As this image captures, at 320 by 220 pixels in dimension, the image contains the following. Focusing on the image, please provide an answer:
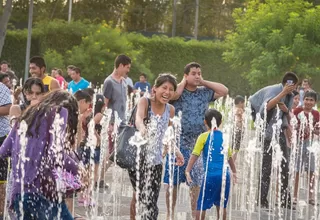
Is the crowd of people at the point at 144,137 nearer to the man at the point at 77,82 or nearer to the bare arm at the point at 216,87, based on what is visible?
the bare arm at the point at 216,87

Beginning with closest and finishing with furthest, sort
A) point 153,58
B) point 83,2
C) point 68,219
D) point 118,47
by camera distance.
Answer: point 68,219
point 118,47
point 153,58
point 83,2

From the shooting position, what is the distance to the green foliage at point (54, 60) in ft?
127

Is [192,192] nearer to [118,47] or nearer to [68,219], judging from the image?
[68,219]

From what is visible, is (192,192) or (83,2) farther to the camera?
(83,2)

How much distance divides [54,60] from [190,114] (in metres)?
29.9

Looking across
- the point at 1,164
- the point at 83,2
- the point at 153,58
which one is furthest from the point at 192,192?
the point at 83,2

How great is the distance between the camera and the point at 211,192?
27.9 ft

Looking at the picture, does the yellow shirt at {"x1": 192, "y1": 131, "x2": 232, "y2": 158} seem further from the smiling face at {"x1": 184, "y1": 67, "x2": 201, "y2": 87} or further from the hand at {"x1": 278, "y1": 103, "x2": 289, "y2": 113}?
the hand at {"x1": 278, "y1": 103, "x2": 289, "y2": 113}

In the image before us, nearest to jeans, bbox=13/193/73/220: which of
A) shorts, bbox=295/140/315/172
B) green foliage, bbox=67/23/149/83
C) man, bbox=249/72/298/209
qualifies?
man, bbox=249/72/298/209

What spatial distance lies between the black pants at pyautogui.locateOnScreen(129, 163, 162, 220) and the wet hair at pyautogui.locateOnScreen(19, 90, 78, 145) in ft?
7.01

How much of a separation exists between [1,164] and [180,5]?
61712 mm

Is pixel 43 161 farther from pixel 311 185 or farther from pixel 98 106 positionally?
pixel 311 185

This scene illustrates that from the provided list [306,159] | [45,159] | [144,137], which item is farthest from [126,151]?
[306,159]

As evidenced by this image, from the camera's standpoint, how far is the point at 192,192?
910cm
